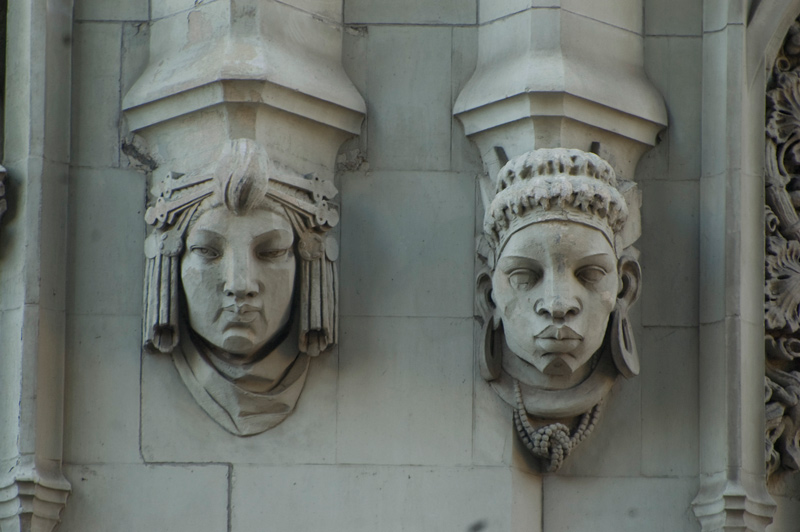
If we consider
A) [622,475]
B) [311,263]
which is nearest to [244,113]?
[311,263]

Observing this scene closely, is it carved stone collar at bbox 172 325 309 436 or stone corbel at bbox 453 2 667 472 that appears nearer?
stone corbel at bbox 453 2 667 472

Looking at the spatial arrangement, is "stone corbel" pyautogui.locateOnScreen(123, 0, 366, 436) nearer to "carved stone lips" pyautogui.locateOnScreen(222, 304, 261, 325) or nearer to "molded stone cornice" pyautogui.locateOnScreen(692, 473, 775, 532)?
"carved stone lips" pyautogui.locateOnScreen(222, 304, 261, 325)

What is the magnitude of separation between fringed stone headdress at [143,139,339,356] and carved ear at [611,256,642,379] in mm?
1308

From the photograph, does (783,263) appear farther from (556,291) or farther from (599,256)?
(556,291)

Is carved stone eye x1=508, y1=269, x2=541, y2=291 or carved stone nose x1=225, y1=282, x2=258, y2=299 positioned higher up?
carved stone eye x1=508, y1=269, x2=541, y2=291

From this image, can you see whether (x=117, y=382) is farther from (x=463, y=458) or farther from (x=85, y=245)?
(x=463, y=458)

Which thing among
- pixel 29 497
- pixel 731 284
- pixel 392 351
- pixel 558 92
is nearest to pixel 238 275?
pixel 392 351

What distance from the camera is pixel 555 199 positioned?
9.17 m

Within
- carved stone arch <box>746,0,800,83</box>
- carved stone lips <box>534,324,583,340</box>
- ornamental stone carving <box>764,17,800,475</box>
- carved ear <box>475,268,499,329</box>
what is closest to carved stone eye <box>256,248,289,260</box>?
carved ear <box>475,268,499,329</box>

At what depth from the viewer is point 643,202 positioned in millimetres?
9773

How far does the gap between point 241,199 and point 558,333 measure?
1.53 meters

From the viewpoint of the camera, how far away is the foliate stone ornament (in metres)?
9.20

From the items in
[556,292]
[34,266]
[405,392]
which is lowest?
[405,392]

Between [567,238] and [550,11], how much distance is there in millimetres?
1196
